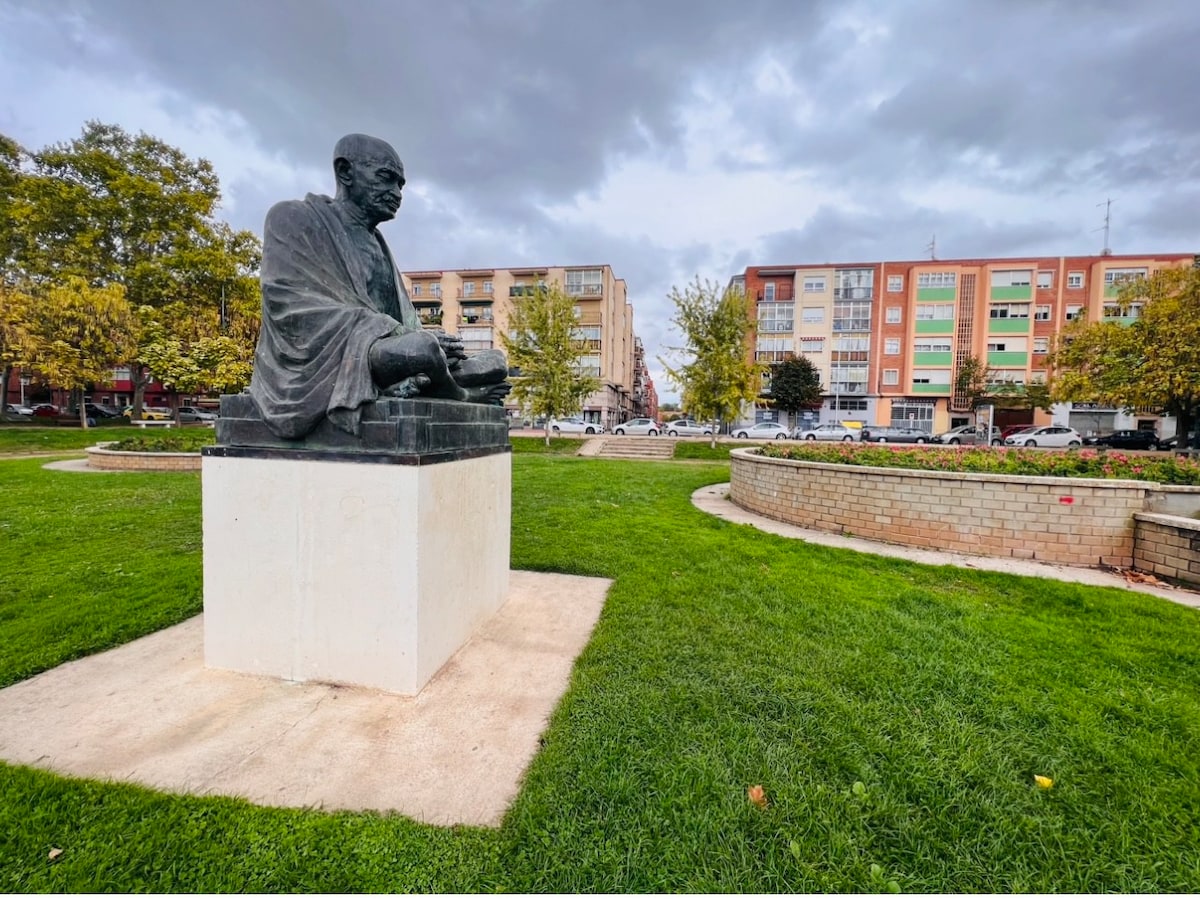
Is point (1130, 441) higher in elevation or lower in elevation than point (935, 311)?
lower

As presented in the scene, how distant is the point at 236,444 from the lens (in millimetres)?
2822

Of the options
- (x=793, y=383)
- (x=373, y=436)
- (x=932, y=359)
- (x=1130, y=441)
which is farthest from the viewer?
(x=932, y=359)

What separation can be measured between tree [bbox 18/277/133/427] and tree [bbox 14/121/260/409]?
263 centimetres

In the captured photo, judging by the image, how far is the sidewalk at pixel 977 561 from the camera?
489 cm

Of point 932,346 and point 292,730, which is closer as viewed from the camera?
point 292,730

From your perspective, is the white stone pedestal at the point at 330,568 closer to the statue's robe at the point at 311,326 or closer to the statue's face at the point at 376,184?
the statue's robe at the point at 311,326

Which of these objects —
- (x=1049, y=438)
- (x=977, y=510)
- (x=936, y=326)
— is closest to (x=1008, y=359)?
(x=936, y=326)

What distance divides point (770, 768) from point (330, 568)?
2.35 meters

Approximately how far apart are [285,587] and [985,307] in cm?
5165

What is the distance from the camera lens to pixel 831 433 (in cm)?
3453

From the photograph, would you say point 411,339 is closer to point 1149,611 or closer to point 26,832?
point 26,832

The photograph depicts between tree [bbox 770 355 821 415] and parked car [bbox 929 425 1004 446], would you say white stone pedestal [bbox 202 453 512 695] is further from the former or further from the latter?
parked car [bbox 929 425 1004 446]

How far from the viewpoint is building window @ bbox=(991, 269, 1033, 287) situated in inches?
1582

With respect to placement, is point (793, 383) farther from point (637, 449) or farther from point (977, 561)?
point (977, 561)
